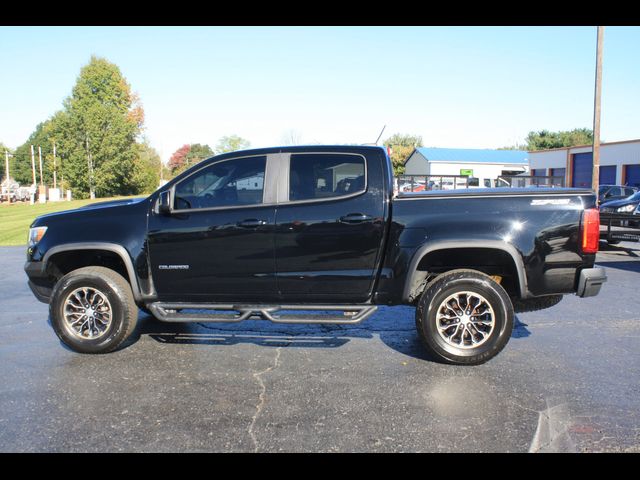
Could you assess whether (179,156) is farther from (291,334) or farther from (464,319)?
(464,319)

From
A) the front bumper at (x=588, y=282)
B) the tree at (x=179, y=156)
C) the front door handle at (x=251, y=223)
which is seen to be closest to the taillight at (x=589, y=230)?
the front bumper at (x=588, y=282)

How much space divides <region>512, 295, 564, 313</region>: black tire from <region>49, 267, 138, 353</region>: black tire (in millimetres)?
3794

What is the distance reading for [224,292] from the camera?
198 inches

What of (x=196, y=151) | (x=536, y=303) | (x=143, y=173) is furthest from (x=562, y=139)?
(x=536, y=303)

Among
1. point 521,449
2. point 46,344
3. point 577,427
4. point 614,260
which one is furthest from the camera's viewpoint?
point 614,260

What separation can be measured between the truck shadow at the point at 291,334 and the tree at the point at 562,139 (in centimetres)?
6970

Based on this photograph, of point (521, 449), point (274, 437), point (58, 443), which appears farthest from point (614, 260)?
point (58, 443)

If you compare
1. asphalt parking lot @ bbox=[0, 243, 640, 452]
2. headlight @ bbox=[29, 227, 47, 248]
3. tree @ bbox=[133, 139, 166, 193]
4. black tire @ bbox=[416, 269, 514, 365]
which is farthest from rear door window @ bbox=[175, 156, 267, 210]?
tree @ bbox=[133, 139, 166, 193]

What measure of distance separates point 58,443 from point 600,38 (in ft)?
68.9

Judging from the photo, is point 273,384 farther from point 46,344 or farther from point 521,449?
point 46,344

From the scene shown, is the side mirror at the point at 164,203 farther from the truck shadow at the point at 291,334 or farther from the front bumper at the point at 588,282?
the front bumper at the point at 588,282

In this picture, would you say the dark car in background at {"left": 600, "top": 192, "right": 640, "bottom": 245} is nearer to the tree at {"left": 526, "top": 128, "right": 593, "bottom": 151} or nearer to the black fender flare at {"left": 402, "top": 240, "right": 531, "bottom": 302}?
the black fender flare at {"left": 402, "top": 240, "right": 531, "bottom": 302}

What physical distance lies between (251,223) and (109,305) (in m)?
1.60

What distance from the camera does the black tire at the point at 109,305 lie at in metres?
→ 5.03
